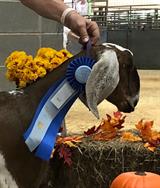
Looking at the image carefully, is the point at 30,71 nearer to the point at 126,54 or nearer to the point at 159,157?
the point at 159,157

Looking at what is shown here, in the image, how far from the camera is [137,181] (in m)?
2.75

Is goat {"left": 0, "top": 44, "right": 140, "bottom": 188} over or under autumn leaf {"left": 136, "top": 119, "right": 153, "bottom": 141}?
over

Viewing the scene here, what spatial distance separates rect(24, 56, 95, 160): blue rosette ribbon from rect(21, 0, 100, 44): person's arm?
4.0 inches

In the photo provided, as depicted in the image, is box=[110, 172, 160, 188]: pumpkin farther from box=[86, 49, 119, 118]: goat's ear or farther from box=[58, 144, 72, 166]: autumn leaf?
box=[86, 49, 119, 118]: goat's ear

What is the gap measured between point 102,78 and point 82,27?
0.22 meters

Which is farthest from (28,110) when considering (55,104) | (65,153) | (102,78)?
(65,153)

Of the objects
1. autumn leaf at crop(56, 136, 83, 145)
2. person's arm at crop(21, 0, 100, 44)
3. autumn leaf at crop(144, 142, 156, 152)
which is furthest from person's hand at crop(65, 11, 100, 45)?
autumn leaf at crop(144, 142, 156, 152)

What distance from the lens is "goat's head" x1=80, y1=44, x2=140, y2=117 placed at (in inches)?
89.9

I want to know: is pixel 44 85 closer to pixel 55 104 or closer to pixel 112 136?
pixel 55 104

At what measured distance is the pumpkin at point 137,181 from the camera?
2.72 m

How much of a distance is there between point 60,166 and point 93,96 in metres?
1.08

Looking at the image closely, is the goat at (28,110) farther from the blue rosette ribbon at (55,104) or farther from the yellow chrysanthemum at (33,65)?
the yellow chrysanthemum at (33,65)

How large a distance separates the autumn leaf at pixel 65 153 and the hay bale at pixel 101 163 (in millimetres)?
48

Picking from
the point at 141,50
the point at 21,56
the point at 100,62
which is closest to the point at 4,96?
the point at 100,62
